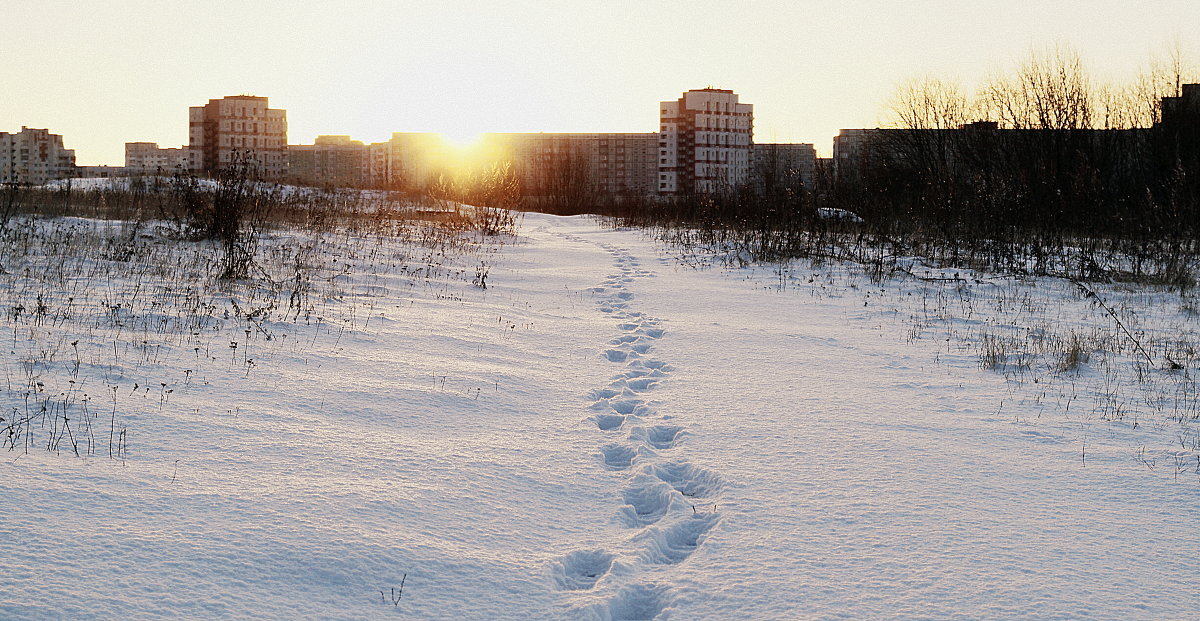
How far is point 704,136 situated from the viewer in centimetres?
8225

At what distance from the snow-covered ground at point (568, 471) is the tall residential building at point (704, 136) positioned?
254ft

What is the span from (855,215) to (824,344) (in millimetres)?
11095

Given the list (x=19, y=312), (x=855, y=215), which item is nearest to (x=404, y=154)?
(x=855, y=215)

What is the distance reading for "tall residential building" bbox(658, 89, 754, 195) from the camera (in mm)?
81938

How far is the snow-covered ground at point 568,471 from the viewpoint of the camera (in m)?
2.07

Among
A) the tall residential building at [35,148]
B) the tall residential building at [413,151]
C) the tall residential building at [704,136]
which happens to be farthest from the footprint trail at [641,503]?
the tall residential building at [35,148]

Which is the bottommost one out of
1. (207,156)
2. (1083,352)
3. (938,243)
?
(1083,352)

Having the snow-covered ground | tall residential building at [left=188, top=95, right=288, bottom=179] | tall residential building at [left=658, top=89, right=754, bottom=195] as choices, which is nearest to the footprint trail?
the snow-covered ground

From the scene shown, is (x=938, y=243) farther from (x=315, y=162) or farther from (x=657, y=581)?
(x=315, y=162)

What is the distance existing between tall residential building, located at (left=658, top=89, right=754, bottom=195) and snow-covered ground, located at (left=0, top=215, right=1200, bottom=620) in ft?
254

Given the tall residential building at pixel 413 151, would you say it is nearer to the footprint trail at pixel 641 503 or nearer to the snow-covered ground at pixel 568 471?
the snow-covered ground at pixel 568 471

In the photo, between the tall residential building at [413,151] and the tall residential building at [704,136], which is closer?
the tall residential building at [704,136]

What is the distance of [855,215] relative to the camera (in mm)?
16141

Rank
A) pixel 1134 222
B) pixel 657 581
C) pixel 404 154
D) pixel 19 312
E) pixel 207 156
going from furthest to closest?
pixel 404 154
pixel 207 156
pixel 1134 222
pixel 19 312
pixel 657 581
